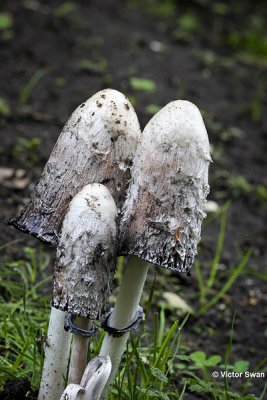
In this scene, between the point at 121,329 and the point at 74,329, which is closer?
the point at 74,329

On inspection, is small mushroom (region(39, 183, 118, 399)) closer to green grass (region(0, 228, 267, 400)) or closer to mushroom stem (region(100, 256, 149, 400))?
mushroom stem (region(100, 256, 149, 400))

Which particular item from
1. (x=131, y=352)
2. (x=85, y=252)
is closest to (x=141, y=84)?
(x=131, y=352)

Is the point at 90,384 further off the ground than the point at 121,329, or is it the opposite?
the point at 121,329

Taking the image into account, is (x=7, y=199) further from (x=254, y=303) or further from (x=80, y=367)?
(x=80, y=367)

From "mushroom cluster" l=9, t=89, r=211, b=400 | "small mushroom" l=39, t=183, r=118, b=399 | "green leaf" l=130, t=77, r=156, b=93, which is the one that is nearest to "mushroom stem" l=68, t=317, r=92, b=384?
"mushroom cluster" l=9, t=89, r=211, b=400

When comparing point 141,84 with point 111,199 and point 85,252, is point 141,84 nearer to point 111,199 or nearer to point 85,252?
point 111,199

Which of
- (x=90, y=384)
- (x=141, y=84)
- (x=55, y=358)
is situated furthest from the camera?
(x=141, y=84)


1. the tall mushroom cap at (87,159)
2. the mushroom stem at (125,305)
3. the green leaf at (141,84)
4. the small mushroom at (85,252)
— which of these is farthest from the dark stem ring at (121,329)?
the green leaf at (141,84)
